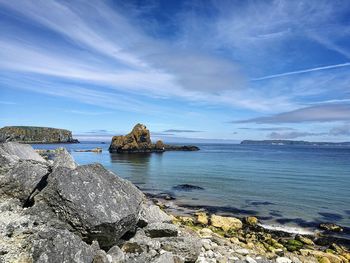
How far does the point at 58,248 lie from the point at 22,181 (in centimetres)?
433

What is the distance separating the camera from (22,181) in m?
11.4

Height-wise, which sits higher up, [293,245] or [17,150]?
[17,150]

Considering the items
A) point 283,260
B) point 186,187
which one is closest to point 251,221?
point 283,260

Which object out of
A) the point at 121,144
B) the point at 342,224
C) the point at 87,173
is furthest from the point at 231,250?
the point at 121,144

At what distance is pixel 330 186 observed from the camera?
134 ft

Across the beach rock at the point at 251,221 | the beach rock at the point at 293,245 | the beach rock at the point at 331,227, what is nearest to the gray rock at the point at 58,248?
the beach rock at the point at 293,245

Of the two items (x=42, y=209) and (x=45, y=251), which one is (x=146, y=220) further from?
(x=45, y=251)

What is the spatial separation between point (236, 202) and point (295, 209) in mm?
5394

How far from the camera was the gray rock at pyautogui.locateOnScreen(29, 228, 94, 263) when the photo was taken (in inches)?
310

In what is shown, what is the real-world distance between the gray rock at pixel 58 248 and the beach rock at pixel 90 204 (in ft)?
2.39

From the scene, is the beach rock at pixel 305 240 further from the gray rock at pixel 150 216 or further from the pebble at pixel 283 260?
the gray rock at pixel 150 216

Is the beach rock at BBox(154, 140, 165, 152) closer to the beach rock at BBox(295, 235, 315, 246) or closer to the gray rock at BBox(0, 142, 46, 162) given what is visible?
the beach rock at BBox(295, 235, 315, 246)

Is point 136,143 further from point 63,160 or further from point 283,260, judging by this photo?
point 63,160

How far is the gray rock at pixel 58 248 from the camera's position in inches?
310
